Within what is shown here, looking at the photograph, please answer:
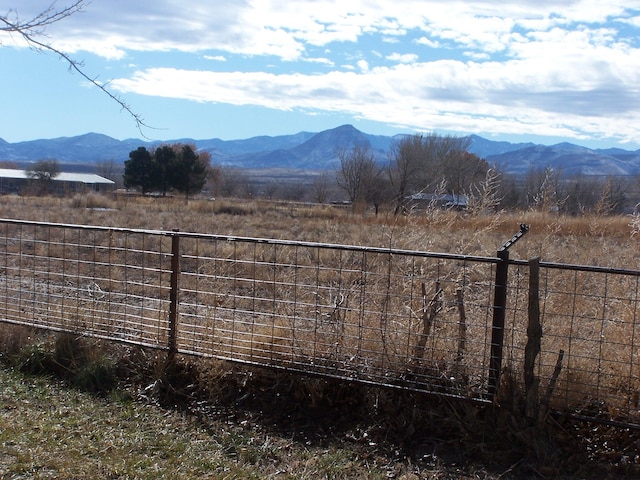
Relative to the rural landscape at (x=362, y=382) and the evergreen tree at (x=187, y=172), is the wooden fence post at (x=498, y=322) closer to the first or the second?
the rural landscape at (x=362, y=382)

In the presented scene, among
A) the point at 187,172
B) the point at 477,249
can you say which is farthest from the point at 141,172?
the point at 477,249

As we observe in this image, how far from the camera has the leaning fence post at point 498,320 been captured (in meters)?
5.20

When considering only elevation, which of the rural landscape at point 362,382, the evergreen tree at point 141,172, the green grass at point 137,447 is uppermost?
the evergreen tree at point 141,172

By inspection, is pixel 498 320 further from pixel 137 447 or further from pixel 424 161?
pixel 424 161

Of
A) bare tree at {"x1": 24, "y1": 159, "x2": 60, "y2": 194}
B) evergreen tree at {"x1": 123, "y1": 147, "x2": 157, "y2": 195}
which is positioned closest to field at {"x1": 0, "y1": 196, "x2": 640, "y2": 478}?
evergreen tree at {"x1": 123, "y1": 147, "x2": 157, "y2": 195}

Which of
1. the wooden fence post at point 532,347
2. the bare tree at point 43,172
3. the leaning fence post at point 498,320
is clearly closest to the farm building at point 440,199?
the leaning fence post at point 498,320

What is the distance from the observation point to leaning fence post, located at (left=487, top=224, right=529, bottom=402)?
5203mm

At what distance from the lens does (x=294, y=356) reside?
6.00 metres

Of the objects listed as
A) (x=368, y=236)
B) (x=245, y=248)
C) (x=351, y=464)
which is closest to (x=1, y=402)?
(x=351, y=464)

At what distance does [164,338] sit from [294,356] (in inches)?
50.1

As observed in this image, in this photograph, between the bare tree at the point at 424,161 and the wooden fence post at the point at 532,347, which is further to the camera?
the bare tree at the point at 424,161

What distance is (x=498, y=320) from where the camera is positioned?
17.3 feet

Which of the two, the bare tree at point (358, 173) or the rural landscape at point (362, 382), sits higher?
the bare tree at point (358, 173)

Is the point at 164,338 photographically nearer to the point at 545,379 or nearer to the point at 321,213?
the point at 545,379
